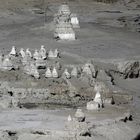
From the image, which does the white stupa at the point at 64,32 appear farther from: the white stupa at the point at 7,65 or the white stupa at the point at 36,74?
the white stupa at the point at 36,74

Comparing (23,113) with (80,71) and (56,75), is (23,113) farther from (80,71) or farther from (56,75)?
(80,71)

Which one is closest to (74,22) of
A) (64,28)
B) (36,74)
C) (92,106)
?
(64,28)

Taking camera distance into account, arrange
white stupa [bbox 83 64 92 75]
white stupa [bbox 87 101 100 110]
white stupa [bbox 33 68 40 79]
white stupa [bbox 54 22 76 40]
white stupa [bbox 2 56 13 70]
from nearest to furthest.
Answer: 1. white stupa [bbox 87 101 100 110]
2. white stupa [bbox 33 68 40 79]
3. white stupa [bbox 2 56 13 70]
4. white stupa [bbox 83 64 92 75]
5. white stupa [bbox 54 22 76 40]

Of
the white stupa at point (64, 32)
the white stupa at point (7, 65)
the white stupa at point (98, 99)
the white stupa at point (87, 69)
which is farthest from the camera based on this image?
the white stupa at point (64, 32)

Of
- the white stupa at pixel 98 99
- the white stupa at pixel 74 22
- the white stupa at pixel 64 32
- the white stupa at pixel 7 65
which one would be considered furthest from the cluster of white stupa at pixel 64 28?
the white stupa at pixel 98 99

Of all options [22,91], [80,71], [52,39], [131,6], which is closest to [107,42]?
[52,39]

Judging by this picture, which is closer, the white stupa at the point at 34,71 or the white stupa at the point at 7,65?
the white stupa at the point at 34,71

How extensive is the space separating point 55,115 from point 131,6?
49.2m

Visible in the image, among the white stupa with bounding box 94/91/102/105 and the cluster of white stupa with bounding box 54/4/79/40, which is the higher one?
the cluster of white stupa with bounding box 54/4/79/40

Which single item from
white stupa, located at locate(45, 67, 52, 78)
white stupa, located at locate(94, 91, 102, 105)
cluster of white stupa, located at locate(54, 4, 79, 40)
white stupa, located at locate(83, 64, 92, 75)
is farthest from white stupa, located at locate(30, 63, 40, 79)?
cluster of white stupa, located at locate(54, 4, 79, 40)

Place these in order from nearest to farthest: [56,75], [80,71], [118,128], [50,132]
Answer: [50,132]
[118,128]
[56,75]
[80,71]

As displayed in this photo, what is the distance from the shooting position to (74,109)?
2642cm

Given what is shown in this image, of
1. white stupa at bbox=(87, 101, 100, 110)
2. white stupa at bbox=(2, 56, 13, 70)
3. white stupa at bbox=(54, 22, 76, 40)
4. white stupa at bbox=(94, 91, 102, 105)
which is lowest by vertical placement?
white stupa at bbox=(87, 101, 100, 110)

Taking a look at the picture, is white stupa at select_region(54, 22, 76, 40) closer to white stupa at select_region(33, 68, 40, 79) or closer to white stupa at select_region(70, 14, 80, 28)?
white stupa at select_region(70, 14, 80, 28)
